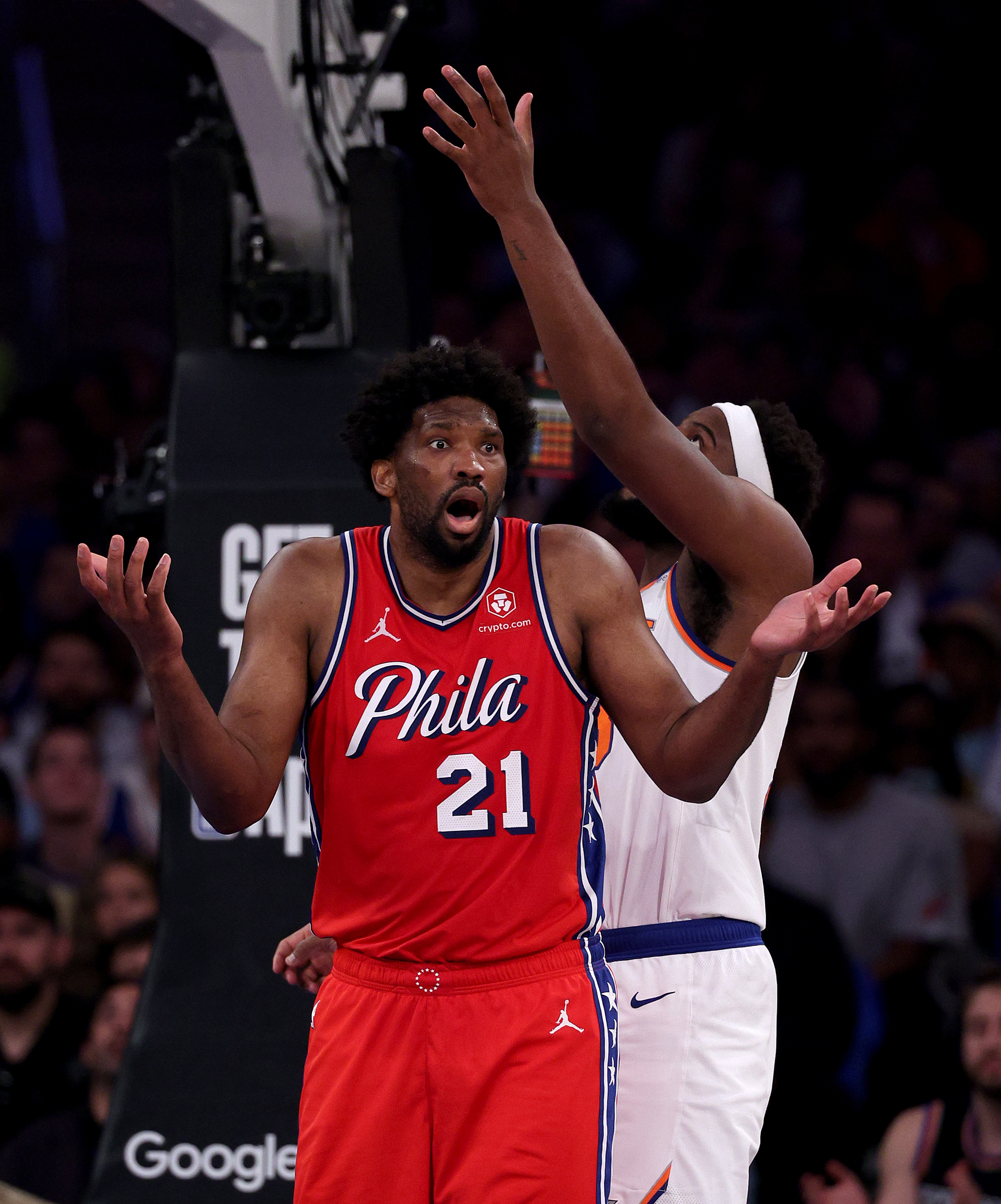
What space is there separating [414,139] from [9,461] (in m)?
3.65

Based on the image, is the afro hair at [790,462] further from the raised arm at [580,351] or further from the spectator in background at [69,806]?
the spectator in background at [69,806]

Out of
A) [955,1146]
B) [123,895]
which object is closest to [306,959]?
[955,1146]

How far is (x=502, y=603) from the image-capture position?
2.88m

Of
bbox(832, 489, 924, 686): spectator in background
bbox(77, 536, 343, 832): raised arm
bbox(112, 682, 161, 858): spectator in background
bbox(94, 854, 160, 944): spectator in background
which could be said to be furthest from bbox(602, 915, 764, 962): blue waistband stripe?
bbox(832, 489, 924, 686): spectator in background

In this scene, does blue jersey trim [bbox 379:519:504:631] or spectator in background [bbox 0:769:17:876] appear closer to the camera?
blue jersey trim [bbox 379:519:504:631]

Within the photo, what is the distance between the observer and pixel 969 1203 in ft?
14.9

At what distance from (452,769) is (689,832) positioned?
2.17 ft

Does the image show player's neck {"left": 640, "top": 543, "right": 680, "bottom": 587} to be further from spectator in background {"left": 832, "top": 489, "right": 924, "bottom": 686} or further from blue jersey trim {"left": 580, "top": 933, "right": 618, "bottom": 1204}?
spectator in background {"left": 832, "top": 489, "right": 924, "bottom": 686}

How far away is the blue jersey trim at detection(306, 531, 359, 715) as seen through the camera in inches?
111

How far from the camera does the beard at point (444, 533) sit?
9.32ft

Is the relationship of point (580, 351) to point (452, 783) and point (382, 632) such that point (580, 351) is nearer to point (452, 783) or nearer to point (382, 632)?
point (382, 632)

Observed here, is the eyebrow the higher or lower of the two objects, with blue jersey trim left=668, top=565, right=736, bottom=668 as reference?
higher

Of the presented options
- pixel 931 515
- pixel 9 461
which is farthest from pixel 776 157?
pixel 9 461

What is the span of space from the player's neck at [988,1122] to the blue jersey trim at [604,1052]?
6.92 feet
